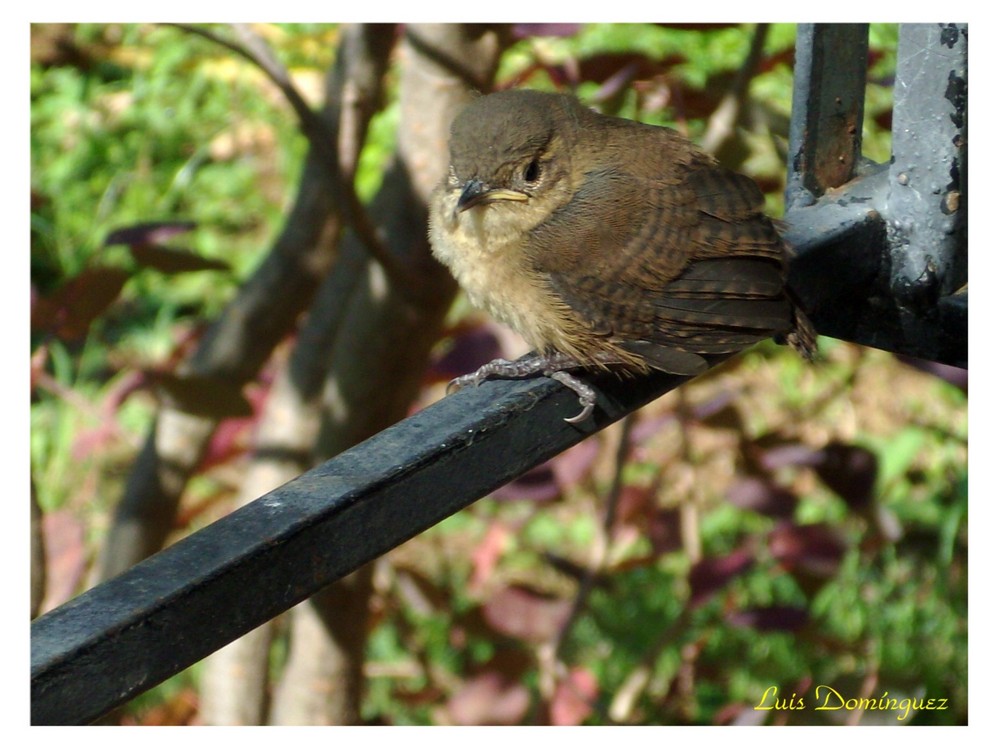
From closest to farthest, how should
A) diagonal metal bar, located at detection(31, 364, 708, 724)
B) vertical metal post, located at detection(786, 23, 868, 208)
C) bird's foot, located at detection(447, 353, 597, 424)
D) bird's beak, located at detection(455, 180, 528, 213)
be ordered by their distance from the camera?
diagonal metal bar, located at detection(31, 364, 708, 724)
bird's foot, located at detection(447, 353, 597, 424)
vertical metal post, located at detection(786, 23, 868, 208)
bird's beak, located at detection(455, 180, 528, 213)

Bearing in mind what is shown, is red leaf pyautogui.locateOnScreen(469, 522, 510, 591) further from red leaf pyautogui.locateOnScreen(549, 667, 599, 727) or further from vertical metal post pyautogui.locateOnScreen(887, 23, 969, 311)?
vertical metal post pyautogui.locateOnScreen(887, 23, 969, 311)

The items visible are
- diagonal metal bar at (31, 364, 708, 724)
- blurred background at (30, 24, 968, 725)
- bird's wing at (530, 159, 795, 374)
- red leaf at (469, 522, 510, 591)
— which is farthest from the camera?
red leaf at (469, 522, 510, 591)

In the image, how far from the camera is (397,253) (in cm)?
293

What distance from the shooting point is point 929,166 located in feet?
6.77

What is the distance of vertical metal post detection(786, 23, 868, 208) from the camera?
84.3 inches

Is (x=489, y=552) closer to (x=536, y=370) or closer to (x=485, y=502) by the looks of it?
(x=485, y=502)

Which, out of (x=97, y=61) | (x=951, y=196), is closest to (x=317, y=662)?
(x=951, y=196)

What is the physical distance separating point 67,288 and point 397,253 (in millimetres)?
744

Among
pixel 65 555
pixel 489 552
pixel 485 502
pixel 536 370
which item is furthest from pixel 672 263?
pixel 485 502

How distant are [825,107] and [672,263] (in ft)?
1.29

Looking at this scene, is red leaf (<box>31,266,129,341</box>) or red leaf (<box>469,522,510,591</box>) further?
red leaf (<box>469,522,510,591</box>)

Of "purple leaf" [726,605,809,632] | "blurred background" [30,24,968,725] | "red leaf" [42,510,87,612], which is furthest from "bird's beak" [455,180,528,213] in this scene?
"red leaf" [42,510,87,612]

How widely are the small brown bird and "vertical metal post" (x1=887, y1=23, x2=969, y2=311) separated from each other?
0.21 meters

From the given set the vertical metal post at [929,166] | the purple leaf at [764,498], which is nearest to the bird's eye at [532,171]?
the vertical metal post at [929,166]
